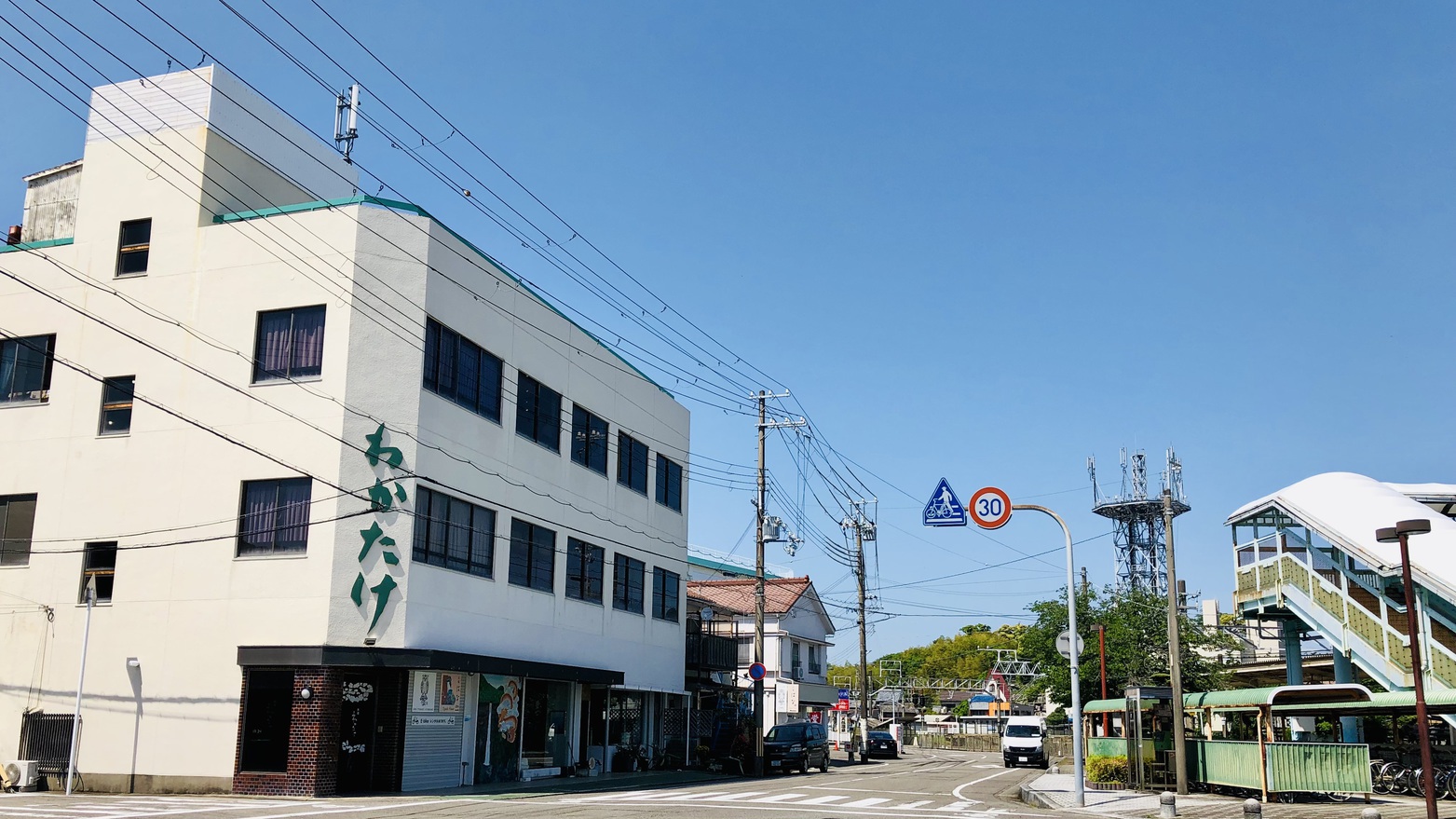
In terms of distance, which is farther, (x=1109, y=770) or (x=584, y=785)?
(x=1109, y=770)

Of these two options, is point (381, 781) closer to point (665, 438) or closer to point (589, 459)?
point (589, 459)

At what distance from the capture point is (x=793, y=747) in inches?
1462

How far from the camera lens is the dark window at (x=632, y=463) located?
3691cm

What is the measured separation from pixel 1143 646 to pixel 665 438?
2205 cm

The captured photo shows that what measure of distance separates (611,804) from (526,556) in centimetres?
1018

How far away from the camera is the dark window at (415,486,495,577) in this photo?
85.5 feet

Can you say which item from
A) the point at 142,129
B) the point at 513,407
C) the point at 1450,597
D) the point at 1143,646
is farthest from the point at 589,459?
the point at 1143,646

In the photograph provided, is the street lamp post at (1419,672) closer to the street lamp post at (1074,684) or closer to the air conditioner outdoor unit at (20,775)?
the street lamp post at (1074,684)

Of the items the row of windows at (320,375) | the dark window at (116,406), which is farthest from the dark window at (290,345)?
the dark window at (116,406)

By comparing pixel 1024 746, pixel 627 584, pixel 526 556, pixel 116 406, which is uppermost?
pixel 116 406

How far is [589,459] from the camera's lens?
34.7m

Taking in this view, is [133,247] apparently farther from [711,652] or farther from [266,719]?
[711,652]

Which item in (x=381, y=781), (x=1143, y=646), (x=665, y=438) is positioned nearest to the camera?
(x=381, y=781)

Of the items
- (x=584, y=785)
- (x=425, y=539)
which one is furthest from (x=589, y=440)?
(x=584, y=785)
